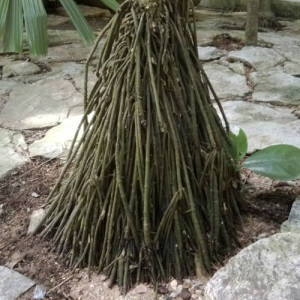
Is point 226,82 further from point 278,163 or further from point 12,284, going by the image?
point 12,284

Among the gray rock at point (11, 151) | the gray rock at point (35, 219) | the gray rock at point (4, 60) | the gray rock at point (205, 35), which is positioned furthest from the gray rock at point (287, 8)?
the gray rock at point (35, 219)

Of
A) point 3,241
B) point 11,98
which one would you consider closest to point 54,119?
point 11,98

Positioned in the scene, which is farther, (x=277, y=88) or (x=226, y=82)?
(x=226, y=82)

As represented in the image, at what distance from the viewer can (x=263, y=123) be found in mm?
2359

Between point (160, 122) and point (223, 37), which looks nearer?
point (160, 122)

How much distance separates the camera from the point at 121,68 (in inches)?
54.5

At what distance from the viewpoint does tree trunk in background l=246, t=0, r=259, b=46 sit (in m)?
3.50

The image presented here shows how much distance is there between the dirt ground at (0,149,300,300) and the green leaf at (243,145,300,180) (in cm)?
15

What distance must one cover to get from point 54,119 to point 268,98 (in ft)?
3.71

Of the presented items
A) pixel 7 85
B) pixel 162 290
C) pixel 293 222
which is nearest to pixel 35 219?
pixel 162 290

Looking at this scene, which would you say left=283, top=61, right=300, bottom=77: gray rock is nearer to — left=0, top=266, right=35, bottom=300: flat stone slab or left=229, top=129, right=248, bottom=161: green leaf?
left=229, top=129, right=248, bottom=161: green leaf

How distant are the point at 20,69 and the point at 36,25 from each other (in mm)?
2376

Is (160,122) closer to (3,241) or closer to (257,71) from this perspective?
(3,241)

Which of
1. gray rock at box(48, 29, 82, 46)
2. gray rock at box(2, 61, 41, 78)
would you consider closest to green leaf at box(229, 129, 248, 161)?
gray rock at box(2, 61, 41, 78)
